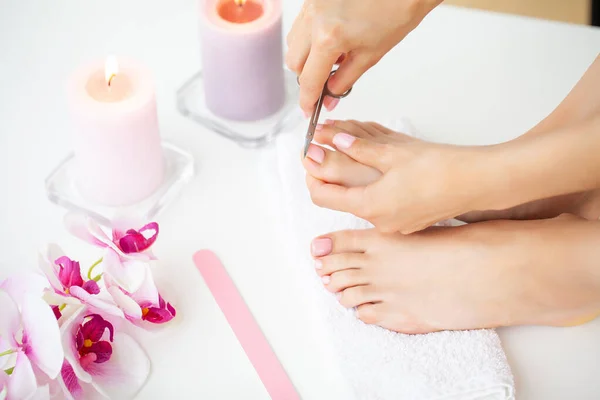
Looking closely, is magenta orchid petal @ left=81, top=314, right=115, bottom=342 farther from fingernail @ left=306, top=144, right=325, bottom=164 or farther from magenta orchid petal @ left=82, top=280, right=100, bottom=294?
fingernail @ left=306, top=144, right=325, bottom=164

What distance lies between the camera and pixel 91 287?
879 millimetres

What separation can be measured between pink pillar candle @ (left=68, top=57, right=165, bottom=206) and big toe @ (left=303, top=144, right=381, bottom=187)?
225mm

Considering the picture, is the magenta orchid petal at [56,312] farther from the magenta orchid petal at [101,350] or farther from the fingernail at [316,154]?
the fingernail at [316,154]

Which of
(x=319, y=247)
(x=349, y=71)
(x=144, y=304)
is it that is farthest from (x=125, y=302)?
(x=349, y=71)

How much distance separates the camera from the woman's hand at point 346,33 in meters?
0.85

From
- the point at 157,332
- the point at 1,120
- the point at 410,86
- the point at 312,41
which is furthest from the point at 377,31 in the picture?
the point at 1,120

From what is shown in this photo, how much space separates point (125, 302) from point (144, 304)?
3cm

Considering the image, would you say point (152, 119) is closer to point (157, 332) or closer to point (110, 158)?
point (110, 158)

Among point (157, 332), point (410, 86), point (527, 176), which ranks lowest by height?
point (157, 332)

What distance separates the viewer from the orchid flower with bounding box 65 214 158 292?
902 millimetres

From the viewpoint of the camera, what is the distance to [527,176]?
0.89m

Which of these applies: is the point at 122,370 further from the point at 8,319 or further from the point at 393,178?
the point at 393,178

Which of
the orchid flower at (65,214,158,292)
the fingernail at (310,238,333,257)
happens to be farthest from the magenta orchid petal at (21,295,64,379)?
the fingernail at (310,238,333,257)

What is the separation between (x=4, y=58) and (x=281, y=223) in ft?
1.88
